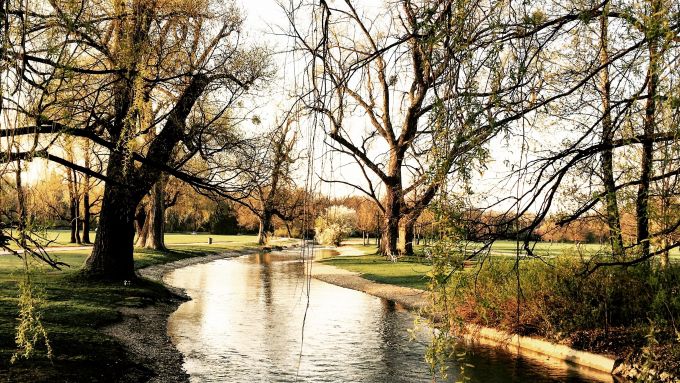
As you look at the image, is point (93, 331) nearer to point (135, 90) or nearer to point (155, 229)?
point (135, 90)

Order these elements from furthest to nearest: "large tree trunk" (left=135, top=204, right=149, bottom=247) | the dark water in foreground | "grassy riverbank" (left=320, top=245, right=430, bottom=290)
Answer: "large tree trunk" (left=135, top=204, right=149, bottom=247) < "grassy riverbank" (left=320, top=245, right=430, bottom=290) < the dark water in foreground

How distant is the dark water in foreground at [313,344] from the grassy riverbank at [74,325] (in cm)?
111

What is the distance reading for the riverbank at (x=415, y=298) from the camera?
10.1 metres

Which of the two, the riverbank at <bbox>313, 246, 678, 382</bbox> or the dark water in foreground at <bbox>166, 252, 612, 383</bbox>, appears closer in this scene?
the dark water in foreground at <bbox>166, 252, 612, 383</bbox>

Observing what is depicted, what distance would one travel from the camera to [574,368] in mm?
10219

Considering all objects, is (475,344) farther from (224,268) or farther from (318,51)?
(224,268)

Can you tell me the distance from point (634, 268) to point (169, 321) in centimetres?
964

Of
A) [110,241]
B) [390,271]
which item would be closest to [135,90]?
[110,241]

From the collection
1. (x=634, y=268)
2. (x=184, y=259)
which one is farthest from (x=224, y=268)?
(x=634, y=268)

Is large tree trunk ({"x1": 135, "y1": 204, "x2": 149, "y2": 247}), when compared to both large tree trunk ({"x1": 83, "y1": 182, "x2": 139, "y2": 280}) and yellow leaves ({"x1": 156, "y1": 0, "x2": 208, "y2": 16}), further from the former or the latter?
yellow leaves ({"x1": 156, "y1": 0, "x2": 208, "y2": 16})

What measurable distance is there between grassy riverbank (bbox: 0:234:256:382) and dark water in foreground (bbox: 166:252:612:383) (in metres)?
1.11

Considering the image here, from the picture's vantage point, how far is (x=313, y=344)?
1183 cm

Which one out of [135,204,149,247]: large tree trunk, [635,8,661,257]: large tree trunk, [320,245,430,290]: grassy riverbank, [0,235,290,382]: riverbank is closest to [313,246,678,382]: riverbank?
[320,245,430,290]: grassy riverbank

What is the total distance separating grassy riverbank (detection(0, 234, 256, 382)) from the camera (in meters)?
8.12
